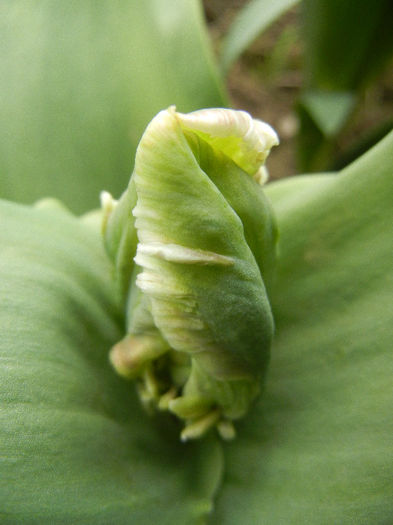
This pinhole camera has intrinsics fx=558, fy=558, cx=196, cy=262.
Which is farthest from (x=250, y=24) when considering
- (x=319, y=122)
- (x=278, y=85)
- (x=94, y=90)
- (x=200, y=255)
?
(x=200, y=255)

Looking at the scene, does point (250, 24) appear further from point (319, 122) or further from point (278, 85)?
point (278, 85)

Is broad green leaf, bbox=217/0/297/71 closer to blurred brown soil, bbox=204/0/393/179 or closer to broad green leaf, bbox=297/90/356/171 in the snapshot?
broad green leaf, bbox=297/90/356/171

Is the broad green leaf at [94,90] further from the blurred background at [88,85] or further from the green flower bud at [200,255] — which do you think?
the green flower bud at [200,255]

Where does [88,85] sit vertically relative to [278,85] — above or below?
above

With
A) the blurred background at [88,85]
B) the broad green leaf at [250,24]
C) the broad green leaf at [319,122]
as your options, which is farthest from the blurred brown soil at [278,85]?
the blurred background at [88,85]

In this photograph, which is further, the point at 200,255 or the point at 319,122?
the point at 319,122

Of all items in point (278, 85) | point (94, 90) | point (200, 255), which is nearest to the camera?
point (200, 255)

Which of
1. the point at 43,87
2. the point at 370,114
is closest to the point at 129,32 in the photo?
the point at 43,87
